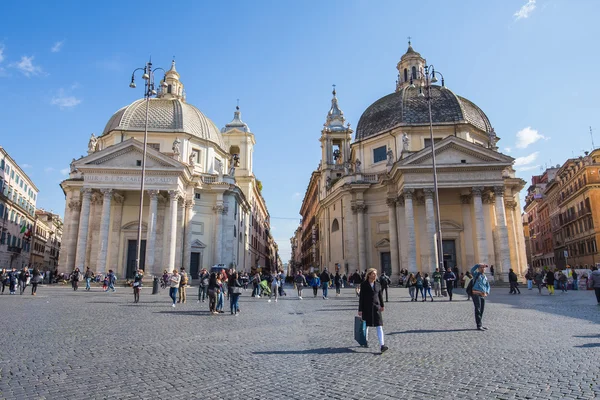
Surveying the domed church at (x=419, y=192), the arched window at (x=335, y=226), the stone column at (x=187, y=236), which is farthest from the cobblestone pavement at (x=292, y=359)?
the arched window at (x=335, y=226)

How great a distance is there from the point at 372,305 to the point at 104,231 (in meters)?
29.5

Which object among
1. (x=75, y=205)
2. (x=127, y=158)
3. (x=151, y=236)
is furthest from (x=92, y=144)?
(x=151, y=236)

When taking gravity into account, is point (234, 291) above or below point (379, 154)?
below

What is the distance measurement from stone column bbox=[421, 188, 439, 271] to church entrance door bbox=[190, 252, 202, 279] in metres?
20.4

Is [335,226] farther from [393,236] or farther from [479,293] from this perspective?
[479,293]

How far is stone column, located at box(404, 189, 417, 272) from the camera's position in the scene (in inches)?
1252

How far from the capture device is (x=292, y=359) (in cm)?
687

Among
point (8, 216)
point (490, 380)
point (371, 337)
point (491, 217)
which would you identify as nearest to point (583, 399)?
point (490, 380)

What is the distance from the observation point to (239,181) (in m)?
51.2

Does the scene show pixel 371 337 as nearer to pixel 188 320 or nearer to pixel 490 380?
pixel 490 380

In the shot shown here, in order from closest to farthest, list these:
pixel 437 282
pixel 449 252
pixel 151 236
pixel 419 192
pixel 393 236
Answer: pixel 437 282, pixel 151 236, pixel 419 192, pixel 449 252, pixel 393 236

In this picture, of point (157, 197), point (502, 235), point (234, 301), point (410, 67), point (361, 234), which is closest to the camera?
point (234, 301)

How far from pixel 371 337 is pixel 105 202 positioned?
1142 inches


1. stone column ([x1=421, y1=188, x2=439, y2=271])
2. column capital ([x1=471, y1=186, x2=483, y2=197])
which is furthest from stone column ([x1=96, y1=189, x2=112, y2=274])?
column capital ([x1=471, y1=186, x2=483, y2=197])
